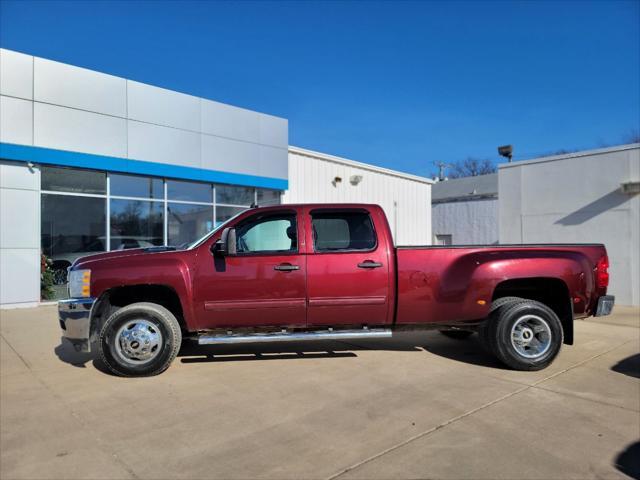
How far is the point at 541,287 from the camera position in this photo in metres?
5.54

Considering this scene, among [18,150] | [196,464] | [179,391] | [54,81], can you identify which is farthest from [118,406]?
[54,81]

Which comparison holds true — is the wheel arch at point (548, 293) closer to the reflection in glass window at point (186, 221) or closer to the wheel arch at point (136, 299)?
the wheel arch at point (136, 299)

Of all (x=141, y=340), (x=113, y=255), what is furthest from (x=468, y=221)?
(x=141, y=340)

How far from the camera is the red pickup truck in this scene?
197 inches

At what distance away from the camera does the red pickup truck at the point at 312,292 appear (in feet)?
16.5

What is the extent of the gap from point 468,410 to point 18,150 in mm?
10749

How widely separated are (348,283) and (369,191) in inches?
540

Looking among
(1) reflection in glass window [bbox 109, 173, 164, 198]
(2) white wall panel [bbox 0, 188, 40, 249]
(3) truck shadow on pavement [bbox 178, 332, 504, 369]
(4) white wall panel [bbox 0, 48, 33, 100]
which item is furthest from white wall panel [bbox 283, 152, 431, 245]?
(3) truck shadow on pavement [bbox 178, 332, 504, 369]

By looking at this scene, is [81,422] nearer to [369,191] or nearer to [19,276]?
[19,276]

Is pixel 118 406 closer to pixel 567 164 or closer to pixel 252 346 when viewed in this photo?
pixel 252 346

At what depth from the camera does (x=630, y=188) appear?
35.5ft

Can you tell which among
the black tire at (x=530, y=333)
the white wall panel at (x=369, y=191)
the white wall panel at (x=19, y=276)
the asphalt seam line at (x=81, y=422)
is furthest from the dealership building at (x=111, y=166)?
the black tire at (x=530, y=333)

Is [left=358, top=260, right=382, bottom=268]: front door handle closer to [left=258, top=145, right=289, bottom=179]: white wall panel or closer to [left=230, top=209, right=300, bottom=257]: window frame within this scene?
[left=230, top=209, right=300, bottom=257]: window frame

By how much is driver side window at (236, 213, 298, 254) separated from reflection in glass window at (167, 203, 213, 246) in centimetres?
780
